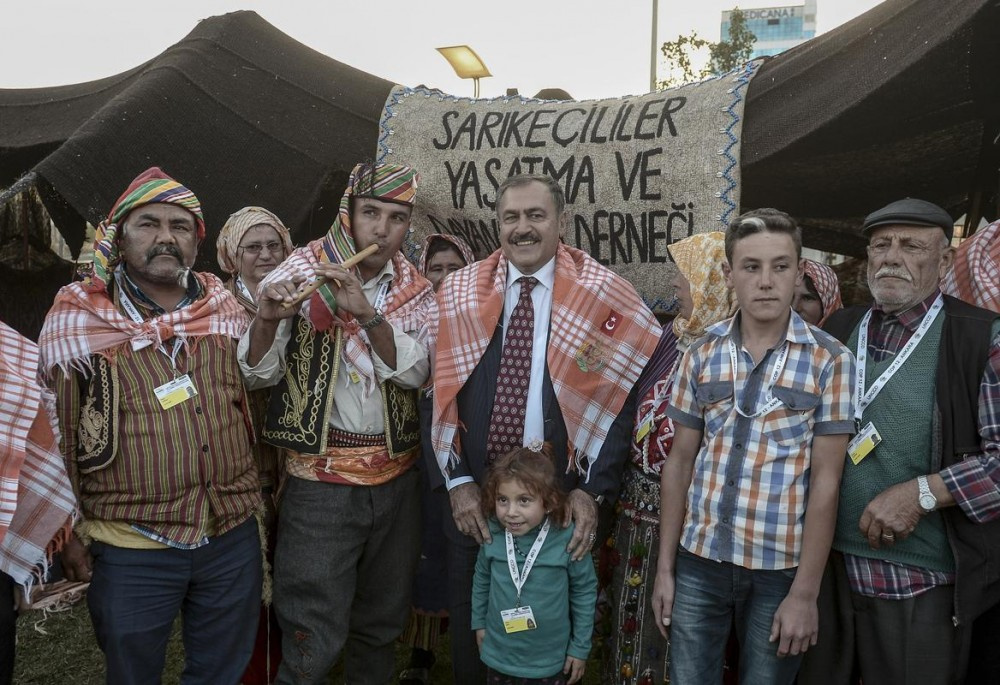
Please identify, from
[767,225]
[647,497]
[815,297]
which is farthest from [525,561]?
[815,297]

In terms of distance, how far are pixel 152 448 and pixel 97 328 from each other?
390mm

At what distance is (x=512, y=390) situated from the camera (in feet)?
8.00

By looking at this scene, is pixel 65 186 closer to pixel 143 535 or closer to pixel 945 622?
pixel 143 535

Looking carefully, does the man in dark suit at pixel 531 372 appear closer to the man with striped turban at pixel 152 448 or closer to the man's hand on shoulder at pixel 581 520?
the man's hand on shoulder at pixel 581 520

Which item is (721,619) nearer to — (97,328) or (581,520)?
(581,520)

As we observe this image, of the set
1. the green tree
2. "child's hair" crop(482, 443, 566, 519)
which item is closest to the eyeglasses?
"child's hair" crop(482, 443, 566, 519)

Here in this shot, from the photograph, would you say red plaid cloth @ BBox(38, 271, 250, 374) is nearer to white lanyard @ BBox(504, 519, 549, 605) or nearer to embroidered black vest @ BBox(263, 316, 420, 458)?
embroidered black vest @ BBox(263, 316, 420, 458)

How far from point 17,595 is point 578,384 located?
1768 millimetres

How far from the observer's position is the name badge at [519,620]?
218 cm

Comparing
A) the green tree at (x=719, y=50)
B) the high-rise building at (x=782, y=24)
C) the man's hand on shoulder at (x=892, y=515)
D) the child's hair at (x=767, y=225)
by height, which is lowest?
the man's hand on shoulder at (x=892, y=515)

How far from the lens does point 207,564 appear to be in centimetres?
230

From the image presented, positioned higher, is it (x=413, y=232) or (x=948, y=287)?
(x=413, y=232)

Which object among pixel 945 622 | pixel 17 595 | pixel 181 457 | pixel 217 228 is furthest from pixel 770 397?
pixel 217 228

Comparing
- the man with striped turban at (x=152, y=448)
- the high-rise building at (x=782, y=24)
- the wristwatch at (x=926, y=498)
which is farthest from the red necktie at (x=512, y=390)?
the high-rise building at (x=782, y=24)
